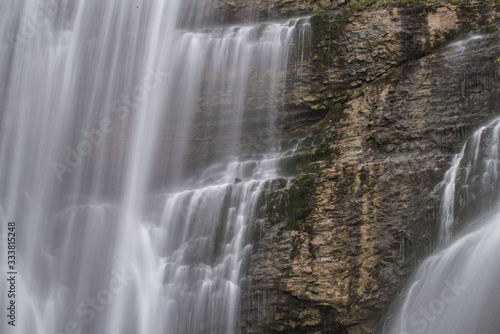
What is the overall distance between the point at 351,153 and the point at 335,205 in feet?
4.74

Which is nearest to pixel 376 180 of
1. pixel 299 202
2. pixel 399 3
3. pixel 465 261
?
pixel 299 202

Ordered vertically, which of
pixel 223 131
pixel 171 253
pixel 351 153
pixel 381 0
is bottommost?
pixel 171 253

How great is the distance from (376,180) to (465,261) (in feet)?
9.03

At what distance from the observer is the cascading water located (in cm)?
1168

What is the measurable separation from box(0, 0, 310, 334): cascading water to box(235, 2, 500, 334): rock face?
104cm

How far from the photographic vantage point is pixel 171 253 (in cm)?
1207

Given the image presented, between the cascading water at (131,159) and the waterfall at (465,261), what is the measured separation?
12.6 ft

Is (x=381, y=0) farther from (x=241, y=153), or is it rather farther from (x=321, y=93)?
(x=241, y=153)

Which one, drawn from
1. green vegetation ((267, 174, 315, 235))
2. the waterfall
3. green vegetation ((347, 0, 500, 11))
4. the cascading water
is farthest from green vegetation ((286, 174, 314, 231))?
green vegetation ((347, 0, 500, 11))

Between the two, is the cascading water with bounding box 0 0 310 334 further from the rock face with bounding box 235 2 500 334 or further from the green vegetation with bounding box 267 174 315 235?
the rock face with bounding box 235 2 500 334

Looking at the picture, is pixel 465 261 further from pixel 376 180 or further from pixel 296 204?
pixel 296 204

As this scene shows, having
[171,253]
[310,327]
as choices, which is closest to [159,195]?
[171,253]

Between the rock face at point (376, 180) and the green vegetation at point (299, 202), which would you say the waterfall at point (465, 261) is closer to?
the rock face at point (376, 180)

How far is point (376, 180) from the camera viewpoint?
1120 centimetres
